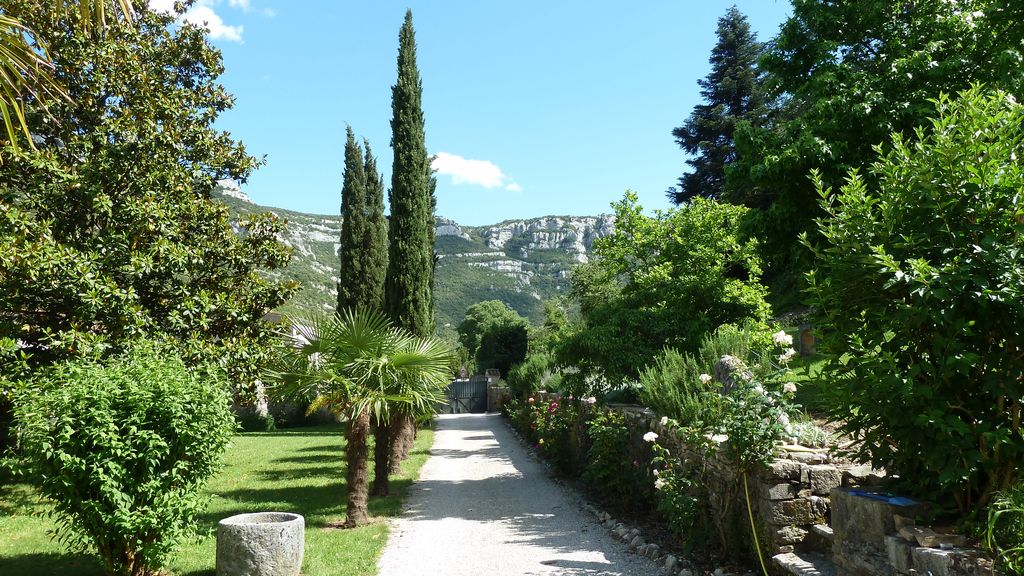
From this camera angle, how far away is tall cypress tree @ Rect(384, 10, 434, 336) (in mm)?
13969

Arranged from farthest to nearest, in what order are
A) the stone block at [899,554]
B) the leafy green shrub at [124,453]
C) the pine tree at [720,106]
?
the pine tree at [720,106]
the leafy green shrub at [124,453]
the stone block at [899,554]

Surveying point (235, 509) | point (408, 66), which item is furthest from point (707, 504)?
point (408, 66)

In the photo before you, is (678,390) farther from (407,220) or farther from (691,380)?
(407,220)

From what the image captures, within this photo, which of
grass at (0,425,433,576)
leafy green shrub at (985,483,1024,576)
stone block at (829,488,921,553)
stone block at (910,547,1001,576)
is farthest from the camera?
grass at (0,425,433,576)

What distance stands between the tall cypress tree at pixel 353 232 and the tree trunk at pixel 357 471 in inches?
523

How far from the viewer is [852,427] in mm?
3844

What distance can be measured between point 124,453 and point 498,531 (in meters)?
4.41

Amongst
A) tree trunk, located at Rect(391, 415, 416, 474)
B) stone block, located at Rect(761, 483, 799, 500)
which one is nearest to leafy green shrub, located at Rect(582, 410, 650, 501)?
stone block, located at Rect(761, 483, 799, 500)

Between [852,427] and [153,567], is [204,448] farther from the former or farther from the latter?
[852,427]

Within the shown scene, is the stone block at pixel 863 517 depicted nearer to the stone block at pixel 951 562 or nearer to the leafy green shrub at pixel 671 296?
the stone block at pixel 951 562

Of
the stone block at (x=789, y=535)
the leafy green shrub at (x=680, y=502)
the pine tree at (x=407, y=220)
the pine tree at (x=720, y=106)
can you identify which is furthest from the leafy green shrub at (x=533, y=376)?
the pine tree at (x=720, y=106)

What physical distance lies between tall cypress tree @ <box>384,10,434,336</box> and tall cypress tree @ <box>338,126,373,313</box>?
24.4 feet

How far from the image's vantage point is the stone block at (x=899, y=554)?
11.1 ft

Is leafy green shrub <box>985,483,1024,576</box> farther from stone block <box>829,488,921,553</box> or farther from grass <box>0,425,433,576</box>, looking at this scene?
grass <box>0,425,433,576</box>
